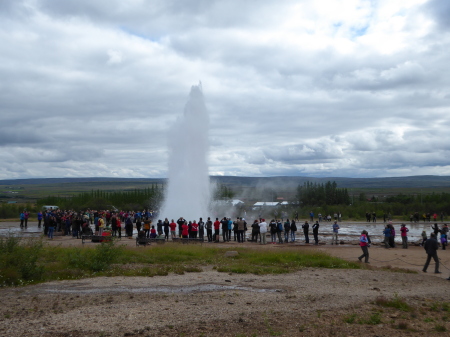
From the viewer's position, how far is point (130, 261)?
56.5 ft

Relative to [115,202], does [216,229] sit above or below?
below

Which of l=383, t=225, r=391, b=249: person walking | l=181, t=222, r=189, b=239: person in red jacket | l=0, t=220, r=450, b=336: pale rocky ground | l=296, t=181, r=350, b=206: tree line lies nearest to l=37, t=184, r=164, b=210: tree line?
l=296, t=181, r=350, b=206: tree line

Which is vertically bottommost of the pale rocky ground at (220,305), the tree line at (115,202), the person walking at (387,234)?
the pale rocky ground at (220,305)

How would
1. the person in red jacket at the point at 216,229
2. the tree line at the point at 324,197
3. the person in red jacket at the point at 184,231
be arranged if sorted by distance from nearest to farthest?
the person in red jacket at the point at 184,231 < the person in red jacket at the point at 216,229 < the tree line at the point at 324,197

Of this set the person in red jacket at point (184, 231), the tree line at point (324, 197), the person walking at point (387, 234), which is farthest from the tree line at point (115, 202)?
the person walking at point (387, 234)

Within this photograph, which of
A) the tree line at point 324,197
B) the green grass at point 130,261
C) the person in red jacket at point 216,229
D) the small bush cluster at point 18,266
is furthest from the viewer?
the tree line at point 324,197

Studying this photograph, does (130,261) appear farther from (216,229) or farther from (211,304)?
(216,229)

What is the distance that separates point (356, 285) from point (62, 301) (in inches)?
313

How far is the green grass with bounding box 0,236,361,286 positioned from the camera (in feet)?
44.1

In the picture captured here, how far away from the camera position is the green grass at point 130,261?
1344 cm

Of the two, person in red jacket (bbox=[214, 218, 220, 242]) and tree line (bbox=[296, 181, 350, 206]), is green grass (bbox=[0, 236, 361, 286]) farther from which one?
tree line (bbox=[296, 181, 350, 206])

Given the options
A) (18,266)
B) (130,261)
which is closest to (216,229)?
(130,261)

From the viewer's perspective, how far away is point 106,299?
10.6 meters

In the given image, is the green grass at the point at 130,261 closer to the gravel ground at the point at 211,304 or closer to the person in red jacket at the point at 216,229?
the gravel ground at the point at 211,304
